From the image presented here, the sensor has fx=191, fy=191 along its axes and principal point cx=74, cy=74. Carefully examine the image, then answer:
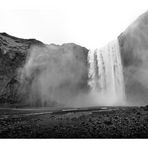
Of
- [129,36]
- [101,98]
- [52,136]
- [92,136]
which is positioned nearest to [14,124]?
[52,136]

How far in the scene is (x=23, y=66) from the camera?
106 feet

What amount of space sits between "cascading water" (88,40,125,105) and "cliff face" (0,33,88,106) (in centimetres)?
166

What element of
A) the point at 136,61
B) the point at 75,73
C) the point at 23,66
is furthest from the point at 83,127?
the point at 23,66

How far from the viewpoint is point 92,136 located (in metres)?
10.1

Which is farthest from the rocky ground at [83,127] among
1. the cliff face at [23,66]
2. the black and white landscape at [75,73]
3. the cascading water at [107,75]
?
the cliff face at [23,66]

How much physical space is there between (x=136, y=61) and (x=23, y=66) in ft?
59.9

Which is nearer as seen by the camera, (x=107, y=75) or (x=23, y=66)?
(x=107, y=75)

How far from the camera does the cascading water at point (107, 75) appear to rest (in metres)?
28.8

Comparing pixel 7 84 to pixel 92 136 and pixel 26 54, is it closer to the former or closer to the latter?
pixel 26 54

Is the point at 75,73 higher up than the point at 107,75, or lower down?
higher up

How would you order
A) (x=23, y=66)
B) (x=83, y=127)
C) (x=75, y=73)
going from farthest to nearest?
(x=75, y=73), (x=23, y=66), (x=83, y=127)

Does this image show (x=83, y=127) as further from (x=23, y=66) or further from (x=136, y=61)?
(x=23, y=66)

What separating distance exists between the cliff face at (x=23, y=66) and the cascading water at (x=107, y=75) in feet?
5.46

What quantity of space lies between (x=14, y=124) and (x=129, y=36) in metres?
23.7
